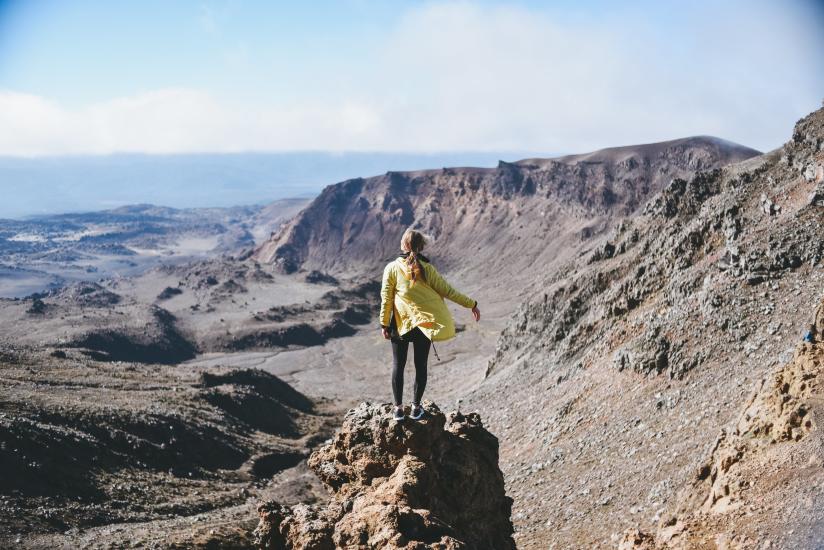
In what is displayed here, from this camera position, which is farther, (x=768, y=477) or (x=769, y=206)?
(x=769, y=206)

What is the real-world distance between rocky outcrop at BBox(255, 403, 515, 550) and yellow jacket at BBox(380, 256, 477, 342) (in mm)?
1617

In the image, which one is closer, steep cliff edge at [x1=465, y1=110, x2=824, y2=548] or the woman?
the woman

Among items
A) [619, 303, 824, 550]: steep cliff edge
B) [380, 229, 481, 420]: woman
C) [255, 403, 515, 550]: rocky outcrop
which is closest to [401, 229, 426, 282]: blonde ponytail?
[380, 229, 481, 420]: woman

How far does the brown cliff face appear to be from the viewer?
351ft

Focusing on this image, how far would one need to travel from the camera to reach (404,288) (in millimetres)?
8531

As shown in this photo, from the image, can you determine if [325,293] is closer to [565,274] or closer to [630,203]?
[630,203]

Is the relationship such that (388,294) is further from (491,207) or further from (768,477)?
(491,207)

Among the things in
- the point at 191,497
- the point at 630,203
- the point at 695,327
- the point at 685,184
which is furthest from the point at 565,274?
the point at 630,203

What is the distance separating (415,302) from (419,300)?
60 millimetres

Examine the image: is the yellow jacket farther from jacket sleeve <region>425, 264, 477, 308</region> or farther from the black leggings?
the black leggings

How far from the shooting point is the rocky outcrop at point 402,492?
8008 millimetres

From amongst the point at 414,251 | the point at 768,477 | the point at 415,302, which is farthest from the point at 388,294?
the point at 768,477

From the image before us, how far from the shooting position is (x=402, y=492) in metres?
8.54

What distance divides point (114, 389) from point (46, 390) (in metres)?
4.85
